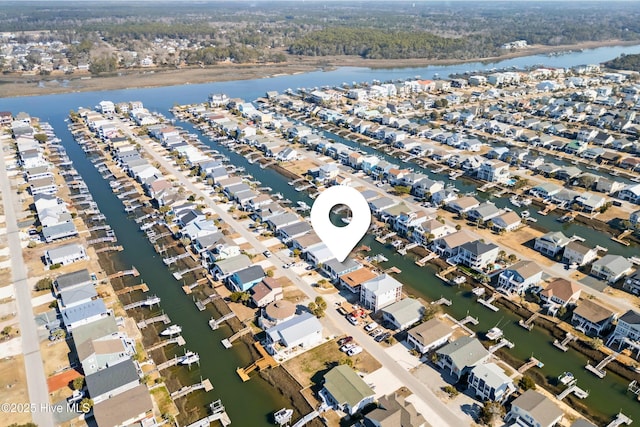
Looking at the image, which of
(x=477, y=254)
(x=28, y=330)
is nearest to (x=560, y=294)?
(x=477, y=254)

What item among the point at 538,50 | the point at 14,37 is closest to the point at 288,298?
the point at 538,50

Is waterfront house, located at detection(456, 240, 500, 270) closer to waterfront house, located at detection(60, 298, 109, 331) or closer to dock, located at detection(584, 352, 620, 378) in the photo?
dock, located at detection(584, 352, 620, 378)

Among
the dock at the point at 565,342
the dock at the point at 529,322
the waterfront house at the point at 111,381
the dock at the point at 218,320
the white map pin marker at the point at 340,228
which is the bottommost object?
the dock at the point at 565,342

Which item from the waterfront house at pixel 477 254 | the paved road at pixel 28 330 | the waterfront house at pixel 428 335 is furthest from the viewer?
the waterfront house at pixel 477 254

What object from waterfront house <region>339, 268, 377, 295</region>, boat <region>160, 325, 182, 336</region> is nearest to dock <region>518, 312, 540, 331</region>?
waterfront house <region>339, 268, 377, 295</region>

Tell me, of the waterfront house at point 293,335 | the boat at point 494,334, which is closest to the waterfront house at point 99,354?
the waterfront house at point 293,335

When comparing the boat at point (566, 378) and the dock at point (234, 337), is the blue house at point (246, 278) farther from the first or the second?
the boat at point (566, 378)
